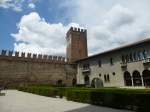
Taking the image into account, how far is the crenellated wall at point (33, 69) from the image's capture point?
34.7m

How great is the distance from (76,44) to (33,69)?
1512 cm

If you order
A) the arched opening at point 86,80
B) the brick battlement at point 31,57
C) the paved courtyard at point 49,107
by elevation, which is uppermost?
the brick battlement at point 31,57

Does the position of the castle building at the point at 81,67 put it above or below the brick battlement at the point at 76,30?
below

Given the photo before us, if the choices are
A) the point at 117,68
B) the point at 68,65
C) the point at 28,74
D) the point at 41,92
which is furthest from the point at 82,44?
the point at 41,92

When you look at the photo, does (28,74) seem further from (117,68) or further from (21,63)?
(117,68)

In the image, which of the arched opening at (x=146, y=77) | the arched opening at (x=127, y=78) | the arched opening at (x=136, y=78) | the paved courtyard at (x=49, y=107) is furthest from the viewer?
the arched opening at (x=127, y=78)

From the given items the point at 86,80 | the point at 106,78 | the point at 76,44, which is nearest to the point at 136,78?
the point at 106,78

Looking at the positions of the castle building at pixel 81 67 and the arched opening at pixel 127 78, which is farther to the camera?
the arched opening at pixel 127 78

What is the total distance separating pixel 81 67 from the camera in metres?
38.6

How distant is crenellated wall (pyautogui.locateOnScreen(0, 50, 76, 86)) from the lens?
3469cm

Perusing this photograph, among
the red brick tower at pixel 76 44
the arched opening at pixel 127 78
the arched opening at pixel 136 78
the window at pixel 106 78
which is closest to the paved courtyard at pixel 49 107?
the arched opening at pixel 136 78

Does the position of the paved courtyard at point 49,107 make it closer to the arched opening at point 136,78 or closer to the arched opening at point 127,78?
the arched opening at point 136,78

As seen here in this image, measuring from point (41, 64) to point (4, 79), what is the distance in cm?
844

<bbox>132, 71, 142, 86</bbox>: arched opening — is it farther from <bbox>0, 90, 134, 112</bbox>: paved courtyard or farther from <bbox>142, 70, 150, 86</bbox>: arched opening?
<bbox>0, 90, 134, 112</bbox>: paved courtyard
